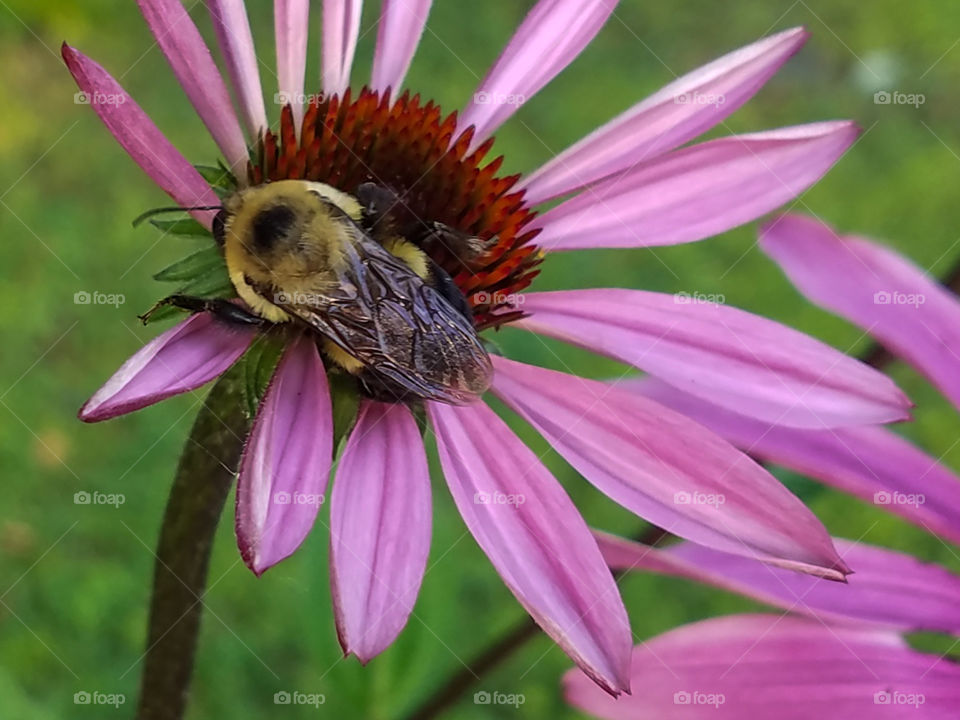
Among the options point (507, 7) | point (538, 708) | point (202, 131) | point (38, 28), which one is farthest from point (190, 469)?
point (507, 7)

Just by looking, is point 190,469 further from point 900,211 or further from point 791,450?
point 900,211
